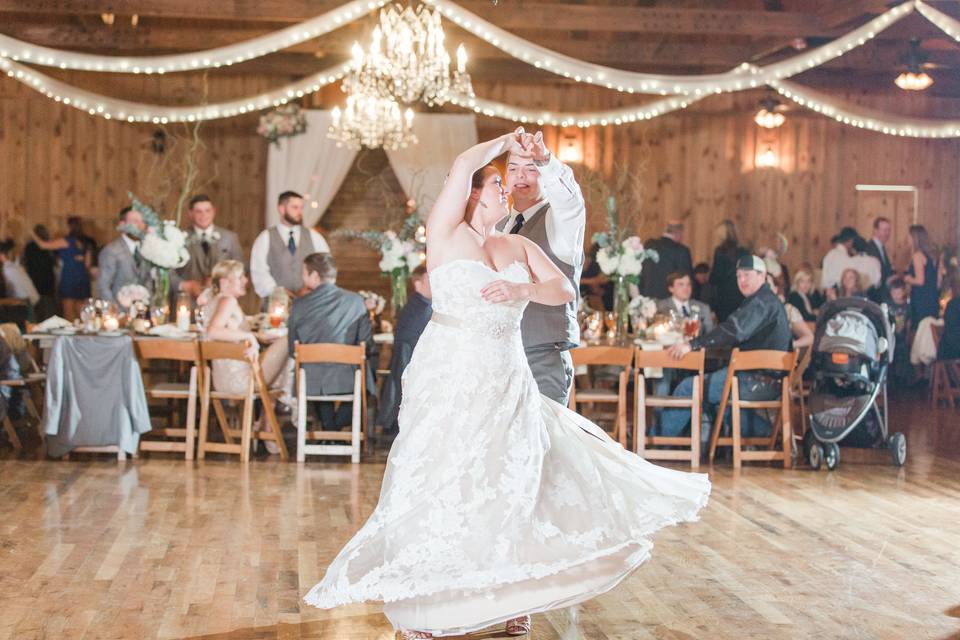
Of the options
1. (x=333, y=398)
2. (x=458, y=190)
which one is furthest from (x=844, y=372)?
(x=458, y=190)

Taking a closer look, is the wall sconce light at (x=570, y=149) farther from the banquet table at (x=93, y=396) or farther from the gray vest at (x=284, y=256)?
the banquet table at (x=93, y=396)

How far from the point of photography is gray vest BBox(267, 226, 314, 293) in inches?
370

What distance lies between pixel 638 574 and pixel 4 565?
7.93 ft

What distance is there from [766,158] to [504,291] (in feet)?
35.1

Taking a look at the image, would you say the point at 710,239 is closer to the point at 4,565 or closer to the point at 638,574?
the point at 638,574

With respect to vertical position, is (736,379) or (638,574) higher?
(736,379)

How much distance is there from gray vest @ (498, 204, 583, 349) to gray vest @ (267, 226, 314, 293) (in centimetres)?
515

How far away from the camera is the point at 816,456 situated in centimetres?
721

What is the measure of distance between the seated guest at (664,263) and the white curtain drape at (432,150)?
2.43m

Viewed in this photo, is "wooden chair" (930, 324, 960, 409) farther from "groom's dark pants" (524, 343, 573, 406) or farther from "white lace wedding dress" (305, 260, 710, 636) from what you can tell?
"white lace wedding dress" (305, 260, 710, 636)

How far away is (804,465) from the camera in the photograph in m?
7.40

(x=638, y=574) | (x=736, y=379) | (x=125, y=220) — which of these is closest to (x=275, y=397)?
(x=125, y=220)

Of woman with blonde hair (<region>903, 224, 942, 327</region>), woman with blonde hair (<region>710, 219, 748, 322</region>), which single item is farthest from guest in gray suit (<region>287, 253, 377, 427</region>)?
woman with blonde hair (<region>903, 224, 942, 327</region>)

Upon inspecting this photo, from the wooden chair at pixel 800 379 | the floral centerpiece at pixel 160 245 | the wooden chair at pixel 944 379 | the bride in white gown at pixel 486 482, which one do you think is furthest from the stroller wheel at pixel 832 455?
the floral centerpiece at pixel 160 245
